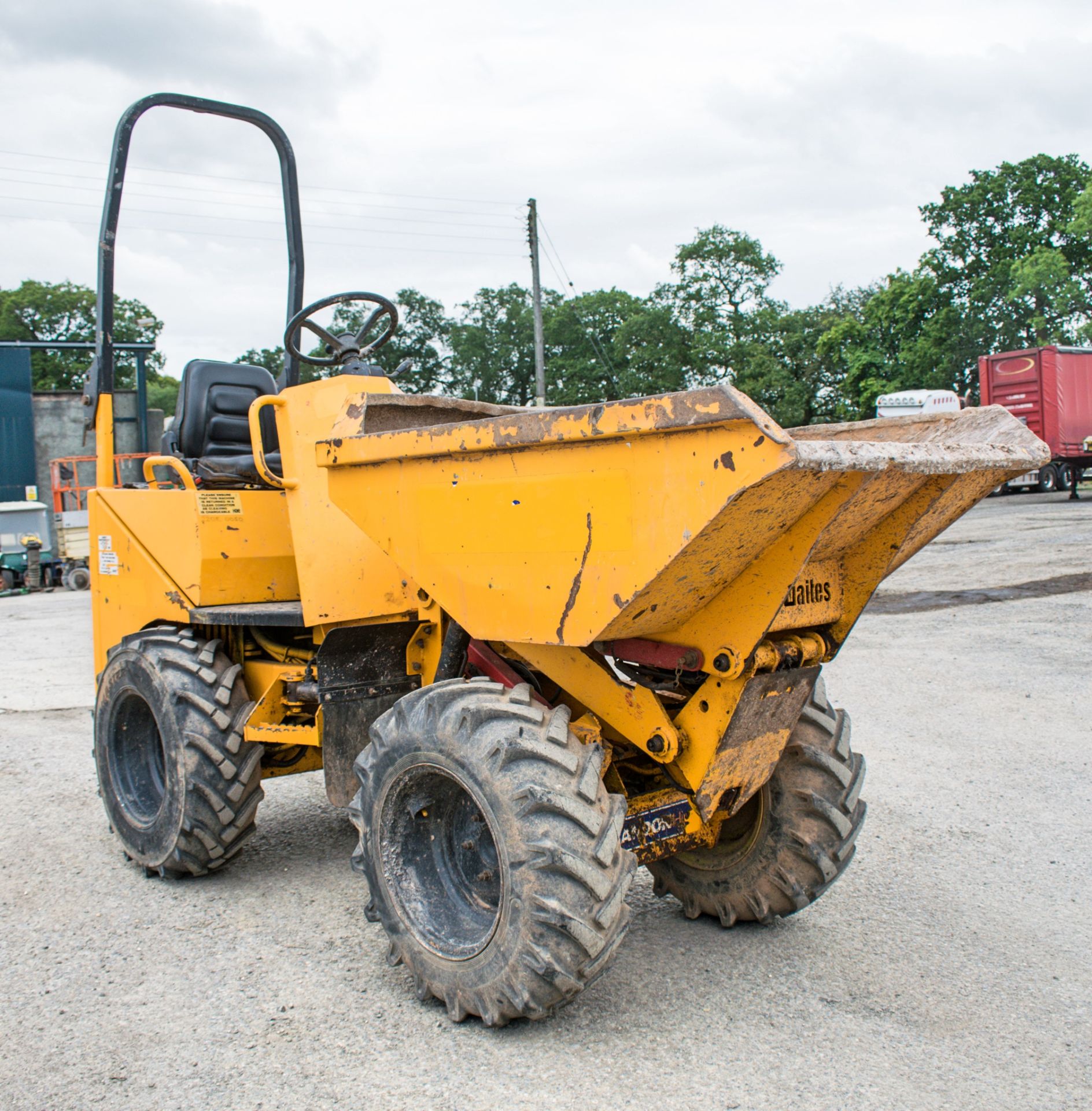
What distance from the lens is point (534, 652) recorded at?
3240mm

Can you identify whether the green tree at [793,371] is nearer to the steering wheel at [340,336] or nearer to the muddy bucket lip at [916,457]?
the steering wheel at [340,336]

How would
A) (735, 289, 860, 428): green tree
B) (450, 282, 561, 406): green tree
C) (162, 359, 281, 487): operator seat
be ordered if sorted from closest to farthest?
(162, 359, 281, 487): operator seat, (735, 289, 860, 428): green tree, (450, 282, 561, 406): green tree

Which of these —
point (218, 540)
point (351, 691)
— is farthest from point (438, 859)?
point (218, 540)

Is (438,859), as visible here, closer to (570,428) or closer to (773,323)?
(570,428)

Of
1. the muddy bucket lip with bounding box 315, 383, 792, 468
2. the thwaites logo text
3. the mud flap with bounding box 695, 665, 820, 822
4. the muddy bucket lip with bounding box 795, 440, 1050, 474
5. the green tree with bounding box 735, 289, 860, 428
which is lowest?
the mud flap with bounding box 695, 665, 820, 822

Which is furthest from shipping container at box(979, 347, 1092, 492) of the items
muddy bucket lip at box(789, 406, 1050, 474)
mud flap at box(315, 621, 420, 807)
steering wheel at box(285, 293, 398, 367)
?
mud flap at box(315, 621, 420, 807)

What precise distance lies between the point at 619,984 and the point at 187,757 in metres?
1.87

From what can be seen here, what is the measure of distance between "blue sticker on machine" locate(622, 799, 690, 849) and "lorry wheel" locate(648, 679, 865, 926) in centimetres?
44

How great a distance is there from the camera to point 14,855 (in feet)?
14.8

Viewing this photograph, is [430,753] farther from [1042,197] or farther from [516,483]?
[1042,197]

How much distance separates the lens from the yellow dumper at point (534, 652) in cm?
262

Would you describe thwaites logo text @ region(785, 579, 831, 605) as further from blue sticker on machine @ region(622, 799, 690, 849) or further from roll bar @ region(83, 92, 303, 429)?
roll bar @ region(83, 92, 303, 429)

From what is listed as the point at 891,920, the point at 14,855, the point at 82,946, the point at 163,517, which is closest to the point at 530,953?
the point at 891,920

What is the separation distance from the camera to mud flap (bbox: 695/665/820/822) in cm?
301
